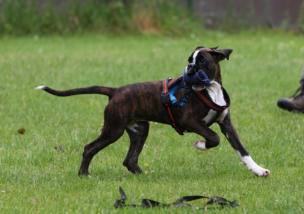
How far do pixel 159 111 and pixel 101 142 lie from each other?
583 mm

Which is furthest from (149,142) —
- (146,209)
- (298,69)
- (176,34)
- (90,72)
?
(176,34)

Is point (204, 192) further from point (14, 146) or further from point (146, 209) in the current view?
point (14, 146)

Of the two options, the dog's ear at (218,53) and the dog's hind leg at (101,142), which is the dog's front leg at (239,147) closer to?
the dog's ear at (218,53)

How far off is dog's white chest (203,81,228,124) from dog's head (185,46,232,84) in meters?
0.07

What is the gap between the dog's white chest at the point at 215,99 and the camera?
4719 millimetres

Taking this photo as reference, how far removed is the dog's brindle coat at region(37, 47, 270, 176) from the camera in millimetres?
4723

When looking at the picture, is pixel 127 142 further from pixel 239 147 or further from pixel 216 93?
pixel 216 93

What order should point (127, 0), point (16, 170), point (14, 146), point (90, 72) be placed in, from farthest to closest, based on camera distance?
point (127, 0)
point (90, 72)
point (14, 146)
point (16, 170)

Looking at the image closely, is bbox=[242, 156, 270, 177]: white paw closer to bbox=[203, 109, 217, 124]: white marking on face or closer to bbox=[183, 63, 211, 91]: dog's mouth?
bbox=[203, 109, 217, 124]: white marking on face

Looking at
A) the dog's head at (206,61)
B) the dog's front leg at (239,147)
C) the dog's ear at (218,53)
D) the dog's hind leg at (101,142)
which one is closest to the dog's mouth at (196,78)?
the dog's head at (206,61)

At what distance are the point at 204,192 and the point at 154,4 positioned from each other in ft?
38.4

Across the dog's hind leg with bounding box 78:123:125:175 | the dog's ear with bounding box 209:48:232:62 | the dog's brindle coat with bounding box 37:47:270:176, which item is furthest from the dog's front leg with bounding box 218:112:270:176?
the dog's hind leg with bounding box 78:123:125:175

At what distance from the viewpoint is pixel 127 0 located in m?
15.3

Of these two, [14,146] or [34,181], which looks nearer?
[34,181]
